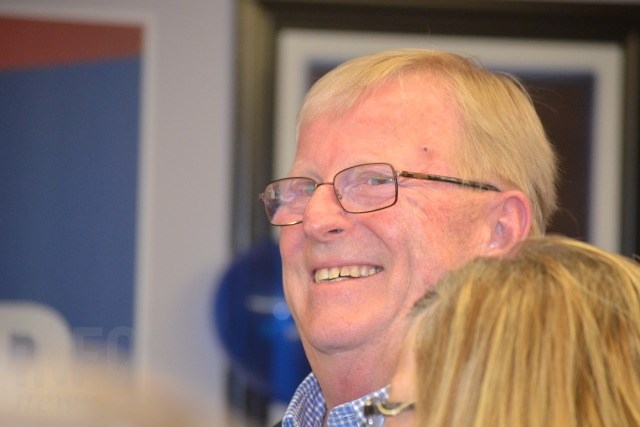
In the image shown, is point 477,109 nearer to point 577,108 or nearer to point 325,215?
point 325,215

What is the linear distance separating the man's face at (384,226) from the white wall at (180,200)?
1177 millimetres

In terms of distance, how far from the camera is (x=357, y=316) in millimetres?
1449

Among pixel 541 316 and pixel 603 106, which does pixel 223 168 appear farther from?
pixel 541 316

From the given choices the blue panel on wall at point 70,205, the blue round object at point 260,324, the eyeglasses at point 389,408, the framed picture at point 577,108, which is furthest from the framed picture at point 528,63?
the eyeglasses at point 389,408

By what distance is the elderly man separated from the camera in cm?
146

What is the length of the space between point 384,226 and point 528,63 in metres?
1.48

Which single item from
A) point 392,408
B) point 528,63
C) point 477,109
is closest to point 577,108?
point 528,63

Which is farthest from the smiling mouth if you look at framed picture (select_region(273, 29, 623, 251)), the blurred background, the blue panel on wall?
framed picture (select_region(273, 29, 623, 251))

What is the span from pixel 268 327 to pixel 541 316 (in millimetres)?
1793

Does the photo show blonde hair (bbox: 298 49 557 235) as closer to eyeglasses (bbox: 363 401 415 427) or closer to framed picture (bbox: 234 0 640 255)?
eyeglasses (bbox: 363 401 415 427)

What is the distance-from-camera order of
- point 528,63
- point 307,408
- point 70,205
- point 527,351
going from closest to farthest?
point 527,351
point 307,408
point 70,205
point 528,63

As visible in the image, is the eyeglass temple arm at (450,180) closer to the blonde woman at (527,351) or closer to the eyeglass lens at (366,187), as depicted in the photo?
the eyeglass lens at (366,187)

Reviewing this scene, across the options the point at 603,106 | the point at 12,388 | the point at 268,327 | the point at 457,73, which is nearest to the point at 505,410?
the point at 12,388

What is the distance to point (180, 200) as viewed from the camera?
268cm
